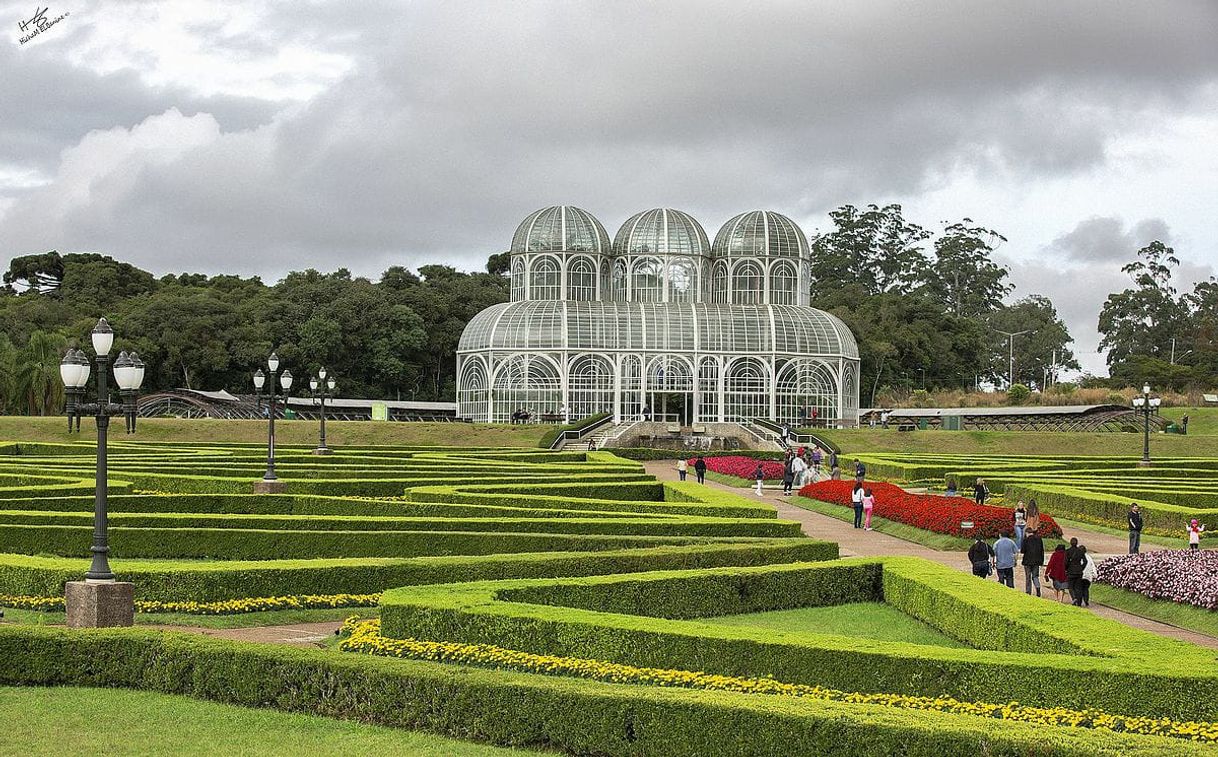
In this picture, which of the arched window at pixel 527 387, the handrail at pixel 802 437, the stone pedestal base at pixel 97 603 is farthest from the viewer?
the arched window at pixel 527 387

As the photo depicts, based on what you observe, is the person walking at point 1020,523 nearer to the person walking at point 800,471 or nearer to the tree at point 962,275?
the person walking at point 800,471

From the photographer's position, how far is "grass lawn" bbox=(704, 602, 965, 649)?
16375mm

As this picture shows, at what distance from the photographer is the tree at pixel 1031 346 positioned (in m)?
114

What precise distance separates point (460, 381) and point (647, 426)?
11.6 m

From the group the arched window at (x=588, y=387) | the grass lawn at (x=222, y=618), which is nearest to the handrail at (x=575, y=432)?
the arched window at (x=588, y=387)

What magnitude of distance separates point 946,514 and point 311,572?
15006 mm

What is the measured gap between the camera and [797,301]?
74375mm

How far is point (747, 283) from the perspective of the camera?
74.7 metres

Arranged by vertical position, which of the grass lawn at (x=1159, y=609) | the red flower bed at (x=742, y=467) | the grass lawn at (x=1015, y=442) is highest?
the grass lawn at (x=1015, y=442)

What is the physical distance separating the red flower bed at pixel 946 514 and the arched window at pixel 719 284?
132ft

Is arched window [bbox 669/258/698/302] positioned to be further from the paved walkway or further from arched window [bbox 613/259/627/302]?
the paved walkway

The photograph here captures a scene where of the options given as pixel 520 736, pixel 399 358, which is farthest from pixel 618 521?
pixel 399 358

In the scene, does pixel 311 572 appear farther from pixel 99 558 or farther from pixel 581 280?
pixel 581 280

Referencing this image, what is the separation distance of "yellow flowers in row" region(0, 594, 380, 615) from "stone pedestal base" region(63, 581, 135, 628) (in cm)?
138
